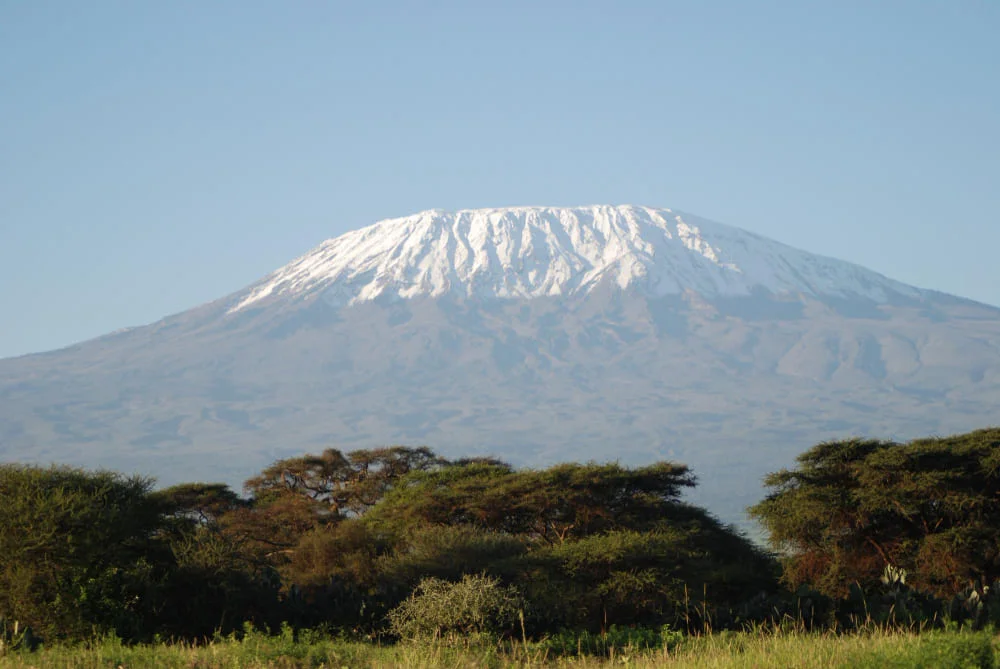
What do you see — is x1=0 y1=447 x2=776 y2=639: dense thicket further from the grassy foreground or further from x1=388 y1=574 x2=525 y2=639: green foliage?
the grassy foreground

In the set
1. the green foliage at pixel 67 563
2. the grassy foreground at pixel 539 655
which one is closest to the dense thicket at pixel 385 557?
the green foliage at pixel 67 563

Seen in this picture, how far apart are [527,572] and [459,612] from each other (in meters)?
7.74

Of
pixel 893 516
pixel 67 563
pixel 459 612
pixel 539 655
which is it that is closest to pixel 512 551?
pixel 459 612

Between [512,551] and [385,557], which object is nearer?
[512,551]

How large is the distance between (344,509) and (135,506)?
3234cm

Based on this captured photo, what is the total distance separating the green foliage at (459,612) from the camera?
21.6 m

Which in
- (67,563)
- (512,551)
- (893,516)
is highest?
(67,563)

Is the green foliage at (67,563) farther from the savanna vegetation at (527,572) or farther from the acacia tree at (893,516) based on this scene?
the acacia tree at (893,516)

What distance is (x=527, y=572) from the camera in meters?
A: 29.3

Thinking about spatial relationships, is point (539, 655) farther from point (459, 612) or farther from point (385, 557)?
point (385, 557)

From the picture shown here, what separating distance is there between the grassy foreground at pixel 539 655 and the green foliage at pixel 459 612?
9.55 feet

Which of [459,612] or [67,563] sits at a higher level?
[67,563]

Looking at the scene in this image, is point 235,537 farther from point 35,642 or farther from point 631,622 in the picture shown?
point 35,642

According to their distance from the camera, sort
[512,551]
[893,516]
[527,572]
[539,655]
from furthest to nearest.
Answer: [893,516], [512,551], [527,572], [539,655]
